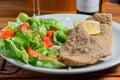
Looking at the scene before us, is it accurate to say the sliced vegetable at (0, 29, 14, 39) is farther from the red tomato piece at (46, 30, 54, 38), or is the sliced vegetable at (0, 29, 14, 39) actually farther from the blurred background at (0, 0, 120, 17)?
the blurred background at (0, 0, 120, 17)

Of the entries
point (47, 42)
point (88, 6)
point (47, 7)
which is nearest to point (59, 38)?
point (47, 42)

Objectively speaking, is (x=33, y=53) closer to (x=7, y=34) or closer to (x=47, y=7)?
(x=7, y=34)

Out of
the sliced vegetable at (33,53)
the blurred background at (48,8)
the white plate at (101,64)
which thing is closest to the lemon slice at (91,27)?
the white plate at (101,64)

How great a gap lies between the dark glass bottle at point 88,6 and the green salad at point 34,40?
0.55 ft

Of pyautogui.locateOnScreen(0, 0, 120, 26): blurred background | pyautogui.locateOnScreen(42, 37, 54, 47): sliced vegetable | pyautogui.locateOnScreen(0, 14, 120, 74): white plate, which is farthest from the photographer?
pyautogui.locateOnScreen(0, 0, 120, 26): blurred background

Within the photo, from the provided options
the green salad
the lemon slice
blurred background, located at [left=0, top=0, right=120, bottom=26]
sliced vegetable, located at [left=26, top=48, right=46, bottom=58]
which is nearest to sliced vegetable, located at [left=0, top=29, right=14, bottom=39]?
the green salad

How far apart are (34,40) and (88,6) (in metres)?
0.37

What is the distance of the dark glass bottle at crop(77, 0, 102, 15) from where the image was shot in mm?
1132

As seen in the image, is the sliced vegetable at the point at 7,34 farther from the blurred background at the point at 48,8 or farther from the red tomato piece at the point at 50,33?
the blurred background at the point at 48,8

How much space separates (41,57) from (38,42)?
7 cm

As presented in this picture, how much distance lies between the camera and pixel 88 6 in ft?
3.73

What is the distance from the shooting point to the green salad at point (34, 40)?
0.75 metres

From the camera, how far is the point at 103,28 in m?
0.90

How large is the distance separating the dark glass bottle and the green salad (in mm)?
169
